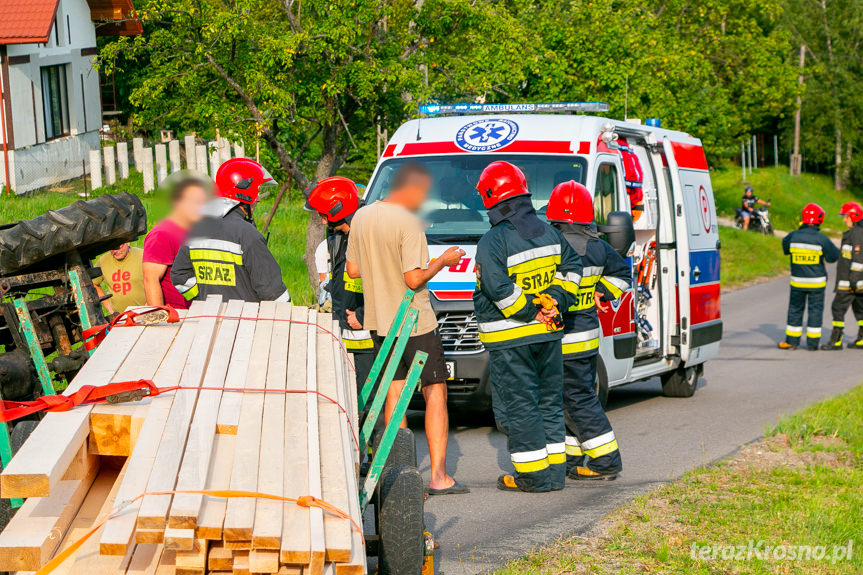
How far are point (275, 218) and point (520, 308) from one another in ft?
42.7

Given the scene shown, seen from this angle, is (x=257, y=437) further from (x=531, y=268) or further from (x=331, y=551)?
(x=531, y=268)

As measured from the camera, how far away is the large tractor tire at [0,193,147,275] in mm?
5730

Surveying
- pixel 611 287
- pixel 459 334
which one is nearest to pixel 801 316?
pixel 611 287

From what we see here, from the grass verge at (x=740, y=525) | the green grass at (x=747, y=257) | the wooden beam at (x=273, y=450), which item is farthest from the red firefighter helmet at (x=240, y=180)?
the green grass at (x=747, y=257)

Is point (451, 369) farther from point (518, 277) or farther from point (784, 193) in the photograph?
point (784, 193)

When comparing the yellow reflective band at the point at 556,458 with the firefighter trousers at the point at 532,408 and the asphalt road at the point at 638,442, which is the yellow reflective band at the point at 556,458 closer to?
the firefighter trousers at the point at 532,408

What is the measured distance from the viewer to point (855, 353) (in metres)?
14.9

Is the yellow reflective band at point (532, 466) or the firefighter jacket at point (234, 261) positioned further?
the yellow reflective band at point (532, 466)

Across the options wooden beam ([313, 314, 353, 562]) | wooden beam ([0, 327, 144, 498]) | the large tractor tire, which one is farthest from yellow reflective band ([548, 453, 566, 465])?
wooden beam ([0, 327, 144, 498])

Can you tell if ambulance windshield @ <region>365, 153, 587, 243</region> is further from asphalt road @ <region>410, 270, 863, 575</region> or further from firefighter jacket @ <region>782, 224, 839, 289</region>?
firefighter jacket @ <region>782, 224, 839, 289</region>

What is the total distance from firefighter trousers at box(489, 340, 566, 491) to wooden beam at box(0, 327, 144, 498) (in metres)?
2.90

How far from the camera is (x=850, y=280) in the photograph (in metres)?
15.4

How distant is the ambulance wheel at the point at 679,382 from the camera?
11.0 meters

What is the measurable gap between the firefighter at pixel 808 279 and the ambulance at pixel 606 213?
4347mm
